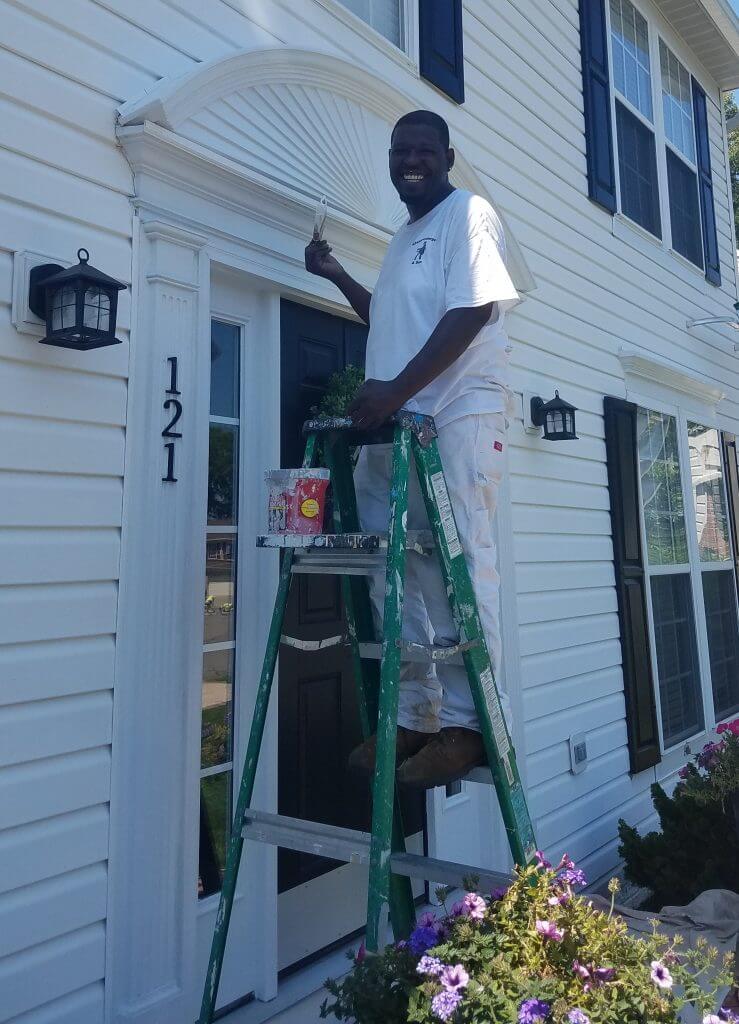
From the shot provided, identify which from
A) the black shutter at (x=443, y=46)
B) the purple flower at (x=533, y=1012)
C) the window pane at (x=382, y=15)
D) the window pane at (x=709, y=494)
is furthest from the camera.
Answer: the window pane at (x=709, y=494)

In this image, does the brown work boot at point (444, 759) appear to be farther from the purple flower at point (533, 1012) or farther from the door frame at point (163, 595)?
the door frame at point (163, 595)

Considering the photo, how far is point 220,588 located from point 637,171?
201 inches

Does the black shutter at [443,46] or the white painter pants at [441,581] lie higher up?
the black shutter at [443,46]

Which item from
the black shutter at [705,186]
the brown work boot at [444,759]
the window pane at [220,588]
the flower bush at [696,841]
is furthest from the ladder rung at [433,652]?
the black shutter at [705,186]

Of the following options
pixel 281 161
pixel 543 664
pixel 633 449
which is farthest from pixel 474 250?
pixel 633 449

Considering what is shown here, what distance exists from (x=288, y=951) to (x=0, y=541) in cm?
169

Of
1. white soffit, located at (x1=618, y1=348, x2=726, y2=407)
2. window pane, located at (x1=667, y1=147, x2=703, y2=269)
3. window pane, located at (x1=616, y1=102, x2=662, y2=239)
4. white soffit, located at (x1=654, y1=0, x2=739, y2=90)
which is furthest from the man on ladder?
white soffit, located at (x1=654, y1=0, x2=739, y2=90)

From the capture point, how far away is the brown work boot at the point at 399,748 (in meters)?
1.87

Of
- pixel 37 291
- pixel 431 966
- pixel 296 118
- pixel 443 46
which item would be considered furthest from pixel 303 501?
pixel 443 46

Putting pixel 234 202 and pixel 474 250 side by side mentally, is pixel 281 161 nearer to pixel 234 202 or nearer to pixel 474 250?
pixel 234 202

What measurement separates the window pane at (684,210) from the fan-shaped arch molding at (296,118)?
4046 mm

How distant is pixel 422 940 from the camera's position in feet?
5.29

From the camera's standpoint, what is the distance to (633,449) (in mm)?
5156

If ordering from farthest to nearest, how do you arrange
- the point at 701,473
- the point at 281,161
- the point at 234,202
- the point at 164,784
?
the point at 701,473
the point at 281,161
the point at 234,202
the point at 164,784
